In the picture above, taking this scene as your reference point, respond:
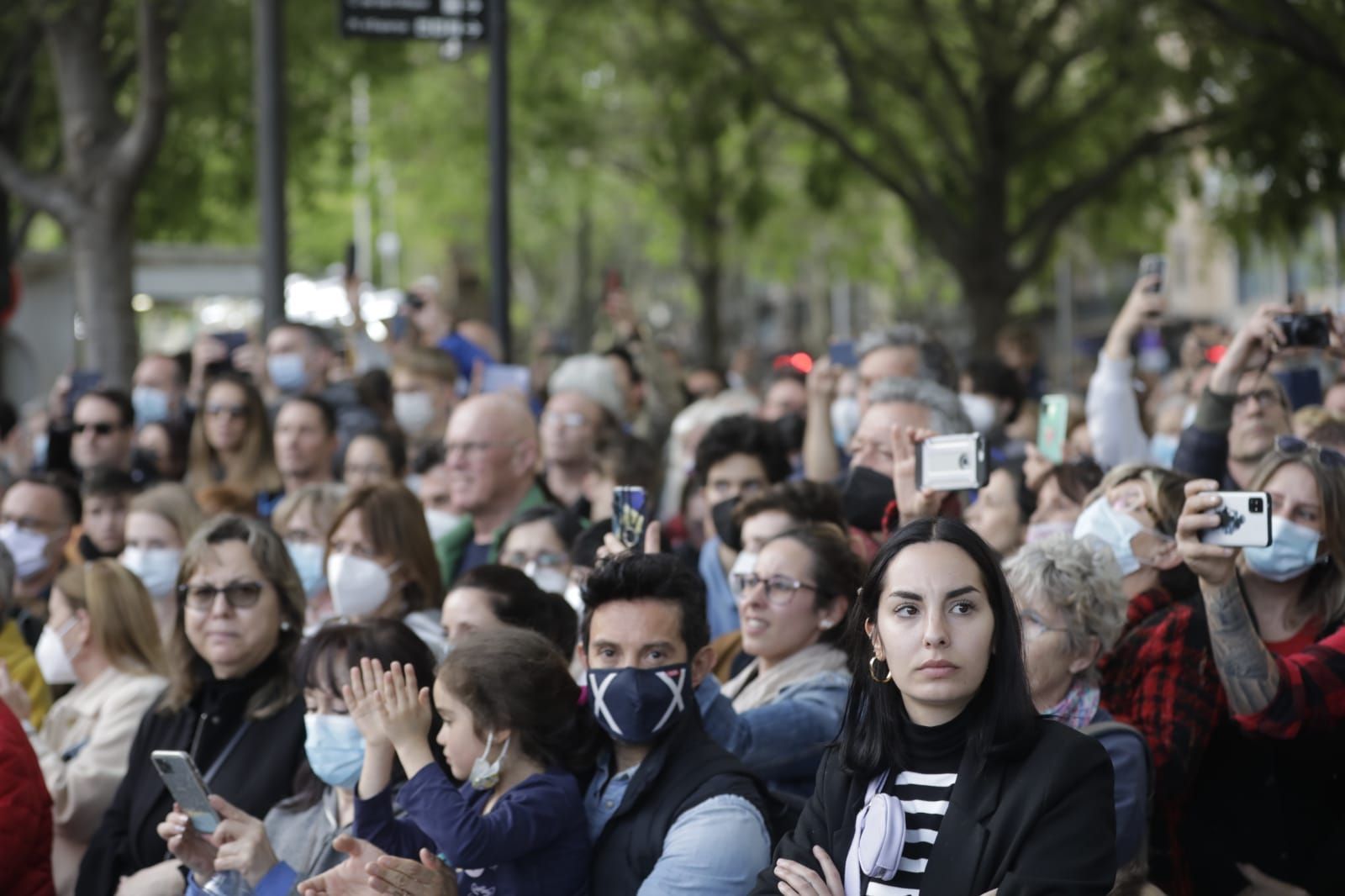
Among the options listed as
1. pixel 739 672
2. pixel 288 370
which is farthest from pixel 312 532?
pixel 288 370

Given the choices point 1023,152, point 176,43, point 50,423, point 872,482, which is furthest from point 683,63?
point 872,482

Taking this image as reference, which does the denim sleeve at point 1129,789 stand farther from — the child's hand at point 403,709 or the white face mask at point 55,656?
the white face mask at point 55,656

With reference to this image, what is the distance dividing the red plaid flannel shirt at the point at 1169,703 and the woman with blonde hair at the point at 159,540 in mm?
4197

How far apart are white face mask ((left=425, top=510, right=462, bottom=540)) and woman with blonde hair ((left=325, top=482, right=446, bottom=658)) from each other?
157 centimetres

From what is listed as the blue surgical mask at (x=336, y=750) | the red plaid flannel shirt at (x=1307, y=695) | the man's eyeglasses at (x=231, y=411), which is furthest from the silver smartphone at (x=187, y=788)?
the man's eyeglasses at (x=231, y=411)

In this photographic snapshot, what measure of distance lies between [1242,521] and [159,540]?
4975 millimetres

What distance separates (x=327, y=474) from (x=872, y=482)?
3649 millimetres

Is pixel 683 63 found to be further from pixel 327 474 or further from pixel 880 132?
pixel 327 474

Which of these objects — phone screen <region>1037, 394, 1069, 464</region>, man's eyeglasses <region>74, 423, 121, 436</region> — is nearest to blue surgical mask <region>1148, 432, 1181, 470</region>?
phone screen <region>1037, 394, 1069, 464</region>

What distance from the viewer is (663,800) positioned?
16.0 ft

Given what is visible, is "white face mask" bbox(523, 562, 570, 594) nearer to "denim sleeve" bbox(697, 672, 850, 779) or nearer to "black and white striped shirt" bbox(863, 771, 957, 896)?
"denim sleeve" bbox(697, 672, 850, 779)

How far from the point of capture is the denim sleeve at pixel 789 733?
5.49 meters

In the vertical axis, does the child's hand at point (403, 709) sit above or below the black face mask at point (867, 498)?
below

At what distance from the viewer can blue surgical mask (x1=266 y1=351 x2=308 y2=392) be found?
11.4m
